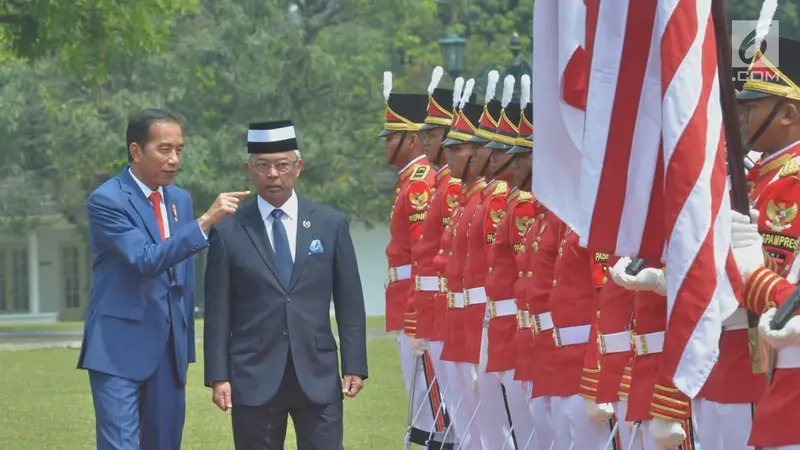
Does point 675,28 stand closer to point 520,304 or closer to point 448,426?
point 520,304

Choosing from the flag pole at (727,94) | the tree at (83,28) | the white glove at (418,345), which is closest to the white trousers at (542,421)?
the white glove at (418,345)

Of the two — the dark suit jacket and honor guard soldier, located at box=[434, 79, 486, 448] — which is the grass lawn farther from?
the dark suit jacket

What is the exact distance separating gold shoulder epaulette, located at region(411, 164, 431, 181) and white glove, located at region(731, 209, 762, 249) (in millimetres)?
6218

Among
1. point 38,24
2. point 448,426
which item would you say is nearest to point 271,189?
point 448,426

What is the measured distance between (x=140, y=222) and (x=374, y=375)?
11.9 metres

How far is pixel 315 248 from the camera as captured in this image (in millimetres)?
7961

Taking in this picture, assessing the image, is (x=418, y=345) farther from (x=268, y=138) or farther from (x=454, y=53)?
(x=454, y=53)

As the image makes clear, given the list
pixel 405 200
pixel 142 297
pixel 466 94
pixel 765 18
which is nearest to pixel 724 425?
pixel 765 18

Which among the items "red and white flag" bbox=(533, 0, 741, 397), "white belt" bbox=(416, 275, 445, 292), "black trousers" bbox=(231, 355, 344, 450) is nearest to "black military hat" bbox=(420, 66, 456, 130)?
"white belt" bbox=(416, 275, 445, 292)

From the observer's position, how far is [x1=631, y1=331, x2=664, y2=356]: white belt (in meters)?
6.59

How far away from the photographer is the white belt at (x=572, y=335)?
8.01 metres

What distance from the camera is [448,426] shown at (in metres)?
11.0

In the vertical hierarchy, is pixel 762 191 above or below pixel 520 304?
above

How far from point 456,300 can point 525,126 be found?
1730 mm
